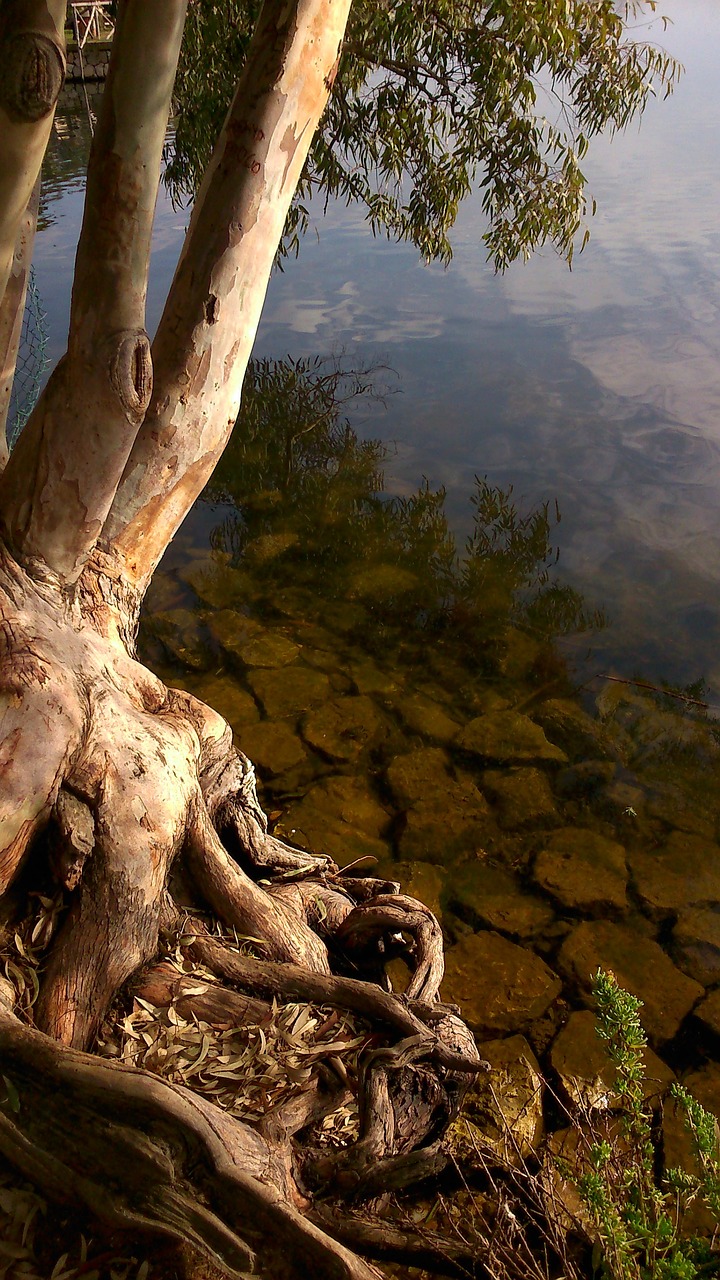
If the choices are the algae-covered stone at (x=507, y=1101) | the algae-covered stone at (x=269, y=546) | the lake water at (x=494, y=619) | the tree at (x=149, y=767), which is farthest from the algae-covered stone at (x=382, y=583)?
the algae-covered stone at (x=507, y=1101)

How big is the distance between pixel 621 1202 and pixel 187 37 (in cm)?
607

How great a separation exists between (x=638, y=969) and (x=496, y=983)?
515 mm

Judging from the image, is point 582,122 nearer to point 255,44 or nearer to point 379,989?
point 255,44

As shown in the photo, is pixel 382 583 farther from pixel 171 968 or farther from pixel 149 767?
pixel 171 968

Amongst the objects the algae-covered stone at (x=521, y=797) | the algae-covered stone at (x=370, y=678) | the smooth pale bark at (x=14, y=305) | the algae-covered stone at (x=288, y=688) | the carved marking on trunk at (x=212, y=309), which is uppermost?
the carved marking on trunk at (x=212, y=309)

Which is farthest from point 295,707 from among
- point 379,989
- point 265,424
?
point 265,424

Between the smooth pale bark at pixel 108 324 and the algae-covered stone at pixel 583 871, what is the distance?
7.13ft

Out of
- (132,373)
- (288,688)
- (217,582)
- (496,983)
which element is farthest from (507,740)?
(132,373)

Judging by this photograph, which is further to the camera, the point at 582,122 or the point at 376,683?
the point at 582,122

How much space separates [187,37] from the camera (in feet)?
17.5

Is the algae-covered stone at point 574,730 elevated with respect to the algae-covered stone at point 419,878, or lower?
elevated

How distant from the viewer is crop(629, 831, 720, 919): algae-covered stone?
3271mm

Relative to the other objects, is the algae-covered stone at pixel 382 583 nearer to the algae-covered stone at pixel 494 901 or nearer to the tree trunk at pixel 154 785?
the algae-covered stone at pixel 494 901

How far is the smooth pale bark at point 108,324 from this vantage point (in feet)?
5.60
